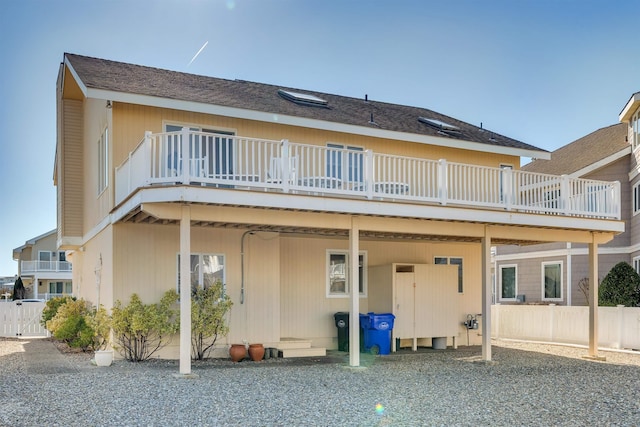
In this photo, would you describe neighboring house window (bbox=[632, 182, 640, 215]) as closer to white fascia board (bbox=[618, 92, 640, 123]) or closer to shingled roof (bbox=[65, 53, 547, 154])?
white fascia board (bbox=[618, 92, 640, 123])

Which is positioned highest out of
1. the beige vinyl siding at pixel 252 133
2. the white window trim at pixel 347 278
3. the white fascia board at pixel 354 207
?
the beige vinyl siding at pixel 252 133

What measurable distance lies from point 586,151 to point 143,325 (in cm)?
2023

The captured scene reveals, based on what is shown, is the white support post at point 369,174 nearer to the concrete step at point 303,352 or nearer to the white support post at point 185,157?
the white support post at point 185,157

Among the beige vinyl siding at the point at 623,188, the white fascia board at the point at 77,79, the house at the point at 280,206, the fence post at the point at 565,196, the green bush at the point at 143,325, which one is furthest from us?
the beige vinyl siding at the point at 623,188

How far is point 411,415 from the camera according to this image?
28.5 ft

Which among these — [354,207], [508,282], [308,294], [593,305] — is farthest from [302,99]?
[508,282]

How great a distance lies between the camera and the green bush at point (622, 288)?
61.7 feet

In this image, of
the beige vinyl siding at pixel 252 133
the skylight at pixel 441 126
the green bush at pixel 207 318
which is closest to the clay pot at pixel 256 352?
the green bush at pixel 207 318

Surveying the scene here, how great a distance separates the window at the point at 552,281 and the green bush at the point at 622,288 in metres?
5.69

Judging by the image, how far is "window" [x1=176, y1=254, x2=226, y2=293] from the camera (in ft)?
46.9

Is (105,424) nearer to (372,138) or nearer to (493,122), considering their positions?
(372,138)

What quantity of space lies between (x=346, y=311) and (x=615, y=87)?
1446 centimetres

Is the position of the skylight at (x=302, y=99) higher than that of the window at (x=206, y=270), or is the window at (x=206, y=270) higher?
the skylight at (x=302, y=99)

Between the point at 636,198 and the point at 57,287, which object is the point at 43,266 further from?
the point at 636,198
